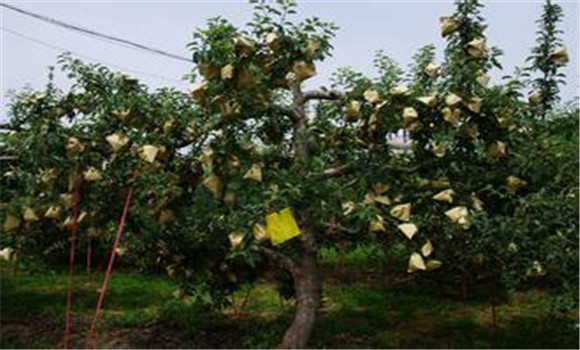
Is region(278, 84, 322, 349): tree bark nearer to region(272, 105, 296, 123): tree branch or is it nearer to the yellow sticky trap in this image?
region(272, 105, 296, 123): tree branch

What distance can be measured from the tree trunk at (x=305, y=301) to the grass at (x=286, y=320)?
0.43 meters

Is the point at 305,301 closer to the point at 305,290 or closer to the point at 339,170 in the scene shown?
the point at 305,290

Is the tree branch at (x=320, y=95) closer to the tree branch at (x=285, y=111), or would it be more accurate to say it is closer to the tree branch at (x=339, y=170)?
the tree branch at (x=285, y=111)

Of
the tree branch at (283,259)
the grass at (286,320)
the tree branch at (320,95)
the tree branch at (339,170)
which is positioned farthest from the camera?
the grass at (286,320)

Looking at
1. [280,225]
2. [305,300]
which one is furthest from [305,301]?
[280,225]

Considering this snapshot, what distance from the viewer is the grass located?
17.0 feet

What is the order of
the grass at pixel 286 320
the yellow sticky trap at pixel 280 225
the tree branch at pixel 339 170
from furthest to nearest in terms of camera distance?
the grass at pixel 286 320 < the tree branch at pixel 339 170 < the yellow sticky trap at pixel 280 225

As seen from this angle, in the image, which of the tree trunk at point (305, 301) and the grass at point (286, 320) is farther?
the grass at point (286, 320)

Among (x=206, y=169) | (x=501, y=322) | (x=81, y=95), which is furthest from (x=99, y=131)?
(x=501, y=322)

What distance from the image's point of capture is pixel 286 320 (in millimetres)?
5754

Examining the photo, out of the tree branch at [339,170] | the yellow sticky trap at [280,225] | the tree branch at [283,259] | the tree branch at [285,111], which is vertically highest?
the tree branch at [285,111]

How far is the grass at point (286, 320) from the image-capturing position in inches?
205

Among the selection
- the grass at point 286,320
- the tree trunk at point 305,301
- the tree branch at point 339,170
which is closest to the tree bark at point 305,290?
the tree trunk at point 305,301

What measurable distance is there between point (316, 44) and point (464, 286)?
3.20 m
